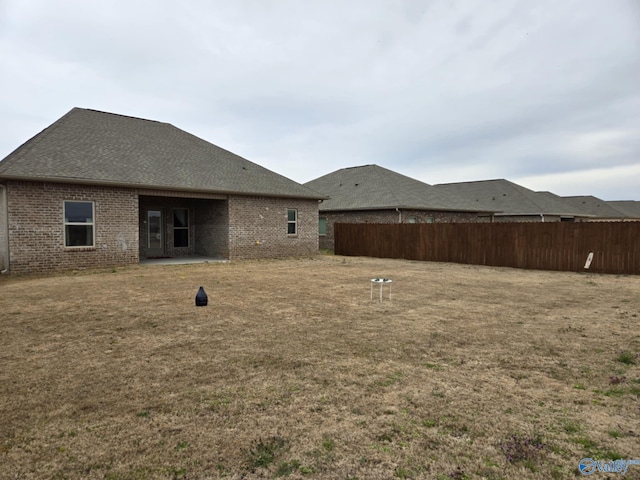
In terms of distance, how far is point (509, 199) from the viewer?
1352 inches

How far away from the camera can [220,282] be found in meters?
11.3

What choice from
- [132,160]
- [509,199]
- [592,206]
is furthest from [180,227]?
[592,206]

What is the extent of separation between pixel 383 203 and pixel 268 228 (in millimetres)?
8397

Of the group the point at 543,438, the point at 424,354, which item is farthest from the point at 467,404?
the point at 424,354

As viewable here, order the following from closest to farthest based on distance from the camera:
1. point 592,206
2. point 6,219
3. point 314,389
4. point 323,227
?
point 314,389, point 6,219, point 323,227, point 592,206

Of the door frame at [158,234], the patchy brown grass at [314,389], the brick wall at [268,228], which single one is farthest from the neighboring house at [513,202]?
the patchy brown grass at [314,389]

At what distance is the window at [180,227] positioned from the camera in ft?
62.3

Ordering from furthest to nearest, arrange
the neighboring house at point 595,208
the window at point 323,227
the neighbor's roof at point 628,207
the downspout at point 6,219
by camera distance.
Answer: the neighbor's roof at point 628,207, the neighboring house at point 595,208, the window at point 323,227, the downspout at point 6,219

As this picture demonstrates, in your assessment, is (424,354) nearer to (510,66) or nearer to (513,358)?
(513,358)

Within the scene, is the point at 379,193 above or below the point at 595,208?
below

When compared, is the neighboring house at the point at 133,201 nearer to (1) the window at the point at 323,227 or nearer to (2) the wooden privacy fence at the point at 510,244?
(2) the wooden privacy fence at the point at 510,244

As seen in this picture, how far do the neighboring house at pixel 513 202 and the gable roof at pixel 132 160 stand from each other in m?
17.5

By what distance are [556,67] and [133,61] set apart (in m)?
15.5

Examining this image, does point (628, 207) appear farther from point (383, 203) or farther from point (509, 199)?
point (383, 203)
